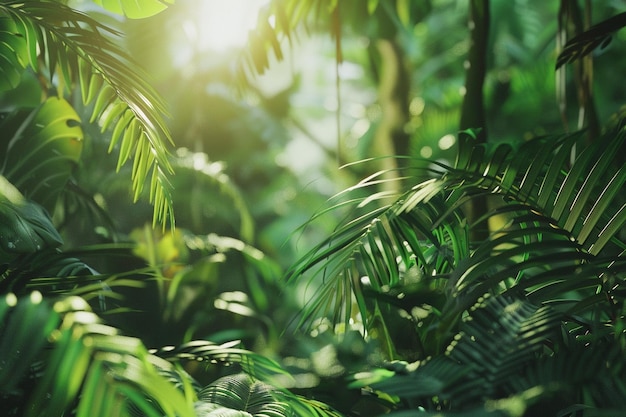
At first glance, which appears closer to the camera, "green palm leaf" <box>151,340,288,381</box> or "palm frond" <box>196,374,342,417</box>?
"palm frond" <box>196,374,342,417</box>

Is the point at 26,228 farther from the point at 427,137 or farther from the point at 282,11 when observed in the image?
the point at 427,137

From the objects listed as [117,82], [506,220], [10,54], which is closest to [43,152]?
[10,54]

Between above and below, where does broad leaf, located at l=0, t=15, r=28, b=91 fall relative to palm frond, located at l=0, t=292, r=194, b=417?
above

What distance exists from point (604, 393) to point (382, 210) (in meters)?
0.52

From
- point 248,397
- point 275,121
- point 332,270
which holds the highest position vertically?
point 275,121

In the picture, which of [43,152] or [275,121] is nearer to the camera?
[43,152]

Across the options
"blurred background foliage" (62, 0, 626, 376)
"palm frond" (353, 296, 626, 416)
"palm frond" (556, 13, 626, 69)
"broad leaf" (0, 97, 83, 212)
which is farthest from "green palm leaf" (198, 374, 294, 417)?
"palm frond" (556, 13, 626, 69)

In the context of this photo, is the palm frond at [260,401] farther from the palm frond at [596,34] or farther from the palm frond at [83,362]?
the palm frond at [596,34]

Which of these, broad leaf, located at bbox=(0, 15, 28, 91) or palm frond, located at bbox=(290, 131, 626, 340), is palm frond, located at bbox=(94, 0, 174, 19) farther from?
palm frond, located at bbox=(290, 131, 626, 340)

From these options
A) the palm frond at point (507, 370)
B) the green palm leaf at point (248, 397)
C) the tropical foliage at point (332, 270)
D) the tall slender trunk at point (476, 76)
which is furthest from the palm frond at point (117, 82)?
the tall slender trunk at point (476, 76)

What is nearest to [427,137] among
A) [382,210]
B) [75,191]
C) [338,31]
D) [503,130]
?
[503,130]

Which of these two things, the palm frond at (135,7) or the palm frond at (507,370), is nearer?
the palm frond at (507,370)

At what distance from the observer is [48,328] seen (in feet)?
2.05

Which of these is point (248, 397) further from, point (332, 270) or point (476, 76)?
point (476, 76)
